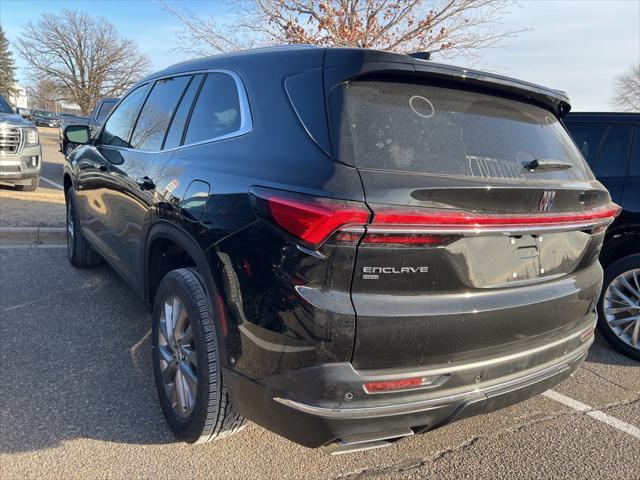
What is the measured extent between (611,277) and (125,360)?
12.1 feet

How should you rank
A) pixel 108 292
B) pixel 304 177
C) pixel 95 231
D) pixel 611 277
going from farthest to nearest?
1. pixel 108 292
2. pixel 95 231
3. pixel 611 277
4. pixel 304 177

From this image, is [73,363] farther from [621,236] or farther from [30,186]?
[30,186]

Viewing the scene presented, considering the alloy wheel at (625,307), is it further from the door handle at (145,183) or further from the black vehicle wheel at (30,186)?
the black vehicle wheel at (30,186)

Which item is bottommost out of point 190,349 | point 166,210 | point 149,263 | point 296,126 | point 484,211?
point 190,349

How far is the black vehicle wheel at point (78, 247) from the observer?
4.89 metres

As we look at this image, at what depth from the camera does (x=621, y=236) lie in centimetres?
392

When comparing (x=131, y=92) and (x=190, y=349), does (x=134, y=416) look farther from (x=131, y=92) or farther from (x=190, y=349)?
(x=131, y=92)

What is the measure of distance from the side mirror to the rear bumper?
3487mm

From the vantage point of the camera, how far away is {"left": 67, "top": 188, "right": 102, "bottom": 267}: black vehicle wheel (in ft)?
16.0

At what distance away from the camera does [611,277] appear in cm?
388

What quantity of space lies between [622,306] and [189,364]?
11.1 feet

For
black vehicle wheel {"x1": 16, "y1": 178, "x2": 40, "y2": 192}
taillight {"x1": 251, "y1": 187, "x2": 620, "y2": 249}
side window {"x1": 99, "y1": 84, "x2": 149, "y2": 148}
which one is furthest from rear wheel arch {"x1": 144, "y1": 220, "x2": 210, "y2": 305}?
black vehicle wheel {"x1": 16, "y1": 178, "x2": 40, "y2": 192}

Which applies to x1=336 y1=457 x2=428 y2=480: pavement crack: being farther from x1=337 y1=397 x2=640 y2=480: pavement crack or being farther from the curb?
the curb

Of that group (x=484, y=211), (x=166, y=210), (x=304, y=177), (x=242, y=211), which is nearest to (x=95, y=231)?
(x=166, y=210)
